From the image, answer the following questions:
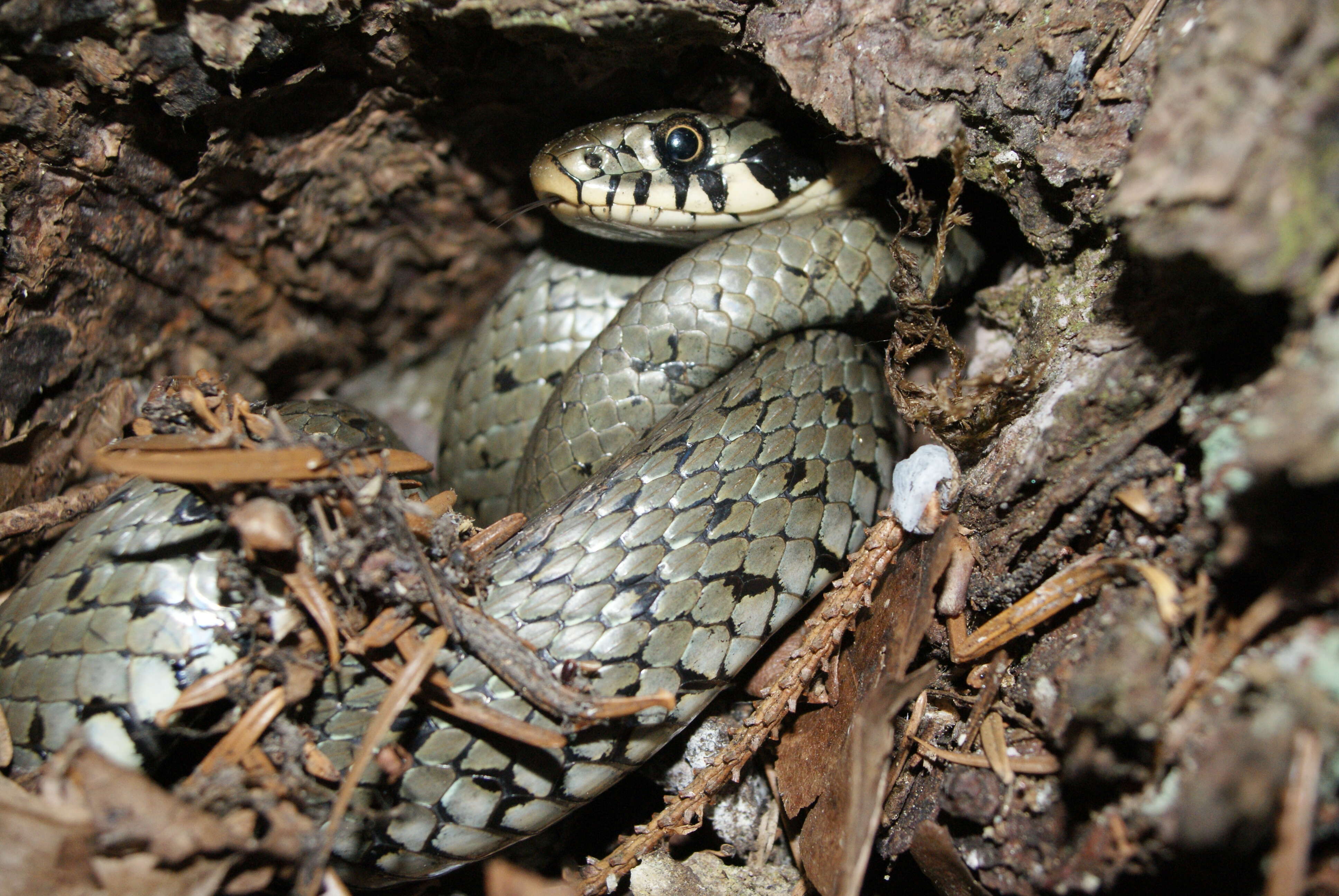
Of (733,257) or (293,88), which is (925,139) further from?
(293,88)

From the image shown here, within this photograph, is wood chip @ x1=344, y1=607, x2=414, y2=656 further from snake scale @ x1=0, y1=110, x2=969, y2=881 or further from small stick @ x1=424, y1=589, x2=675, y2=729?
snake scale @ x1=0, y1=110, x2=969, y2=881

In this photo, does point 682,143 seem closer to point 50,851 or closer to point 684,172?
point 684,172

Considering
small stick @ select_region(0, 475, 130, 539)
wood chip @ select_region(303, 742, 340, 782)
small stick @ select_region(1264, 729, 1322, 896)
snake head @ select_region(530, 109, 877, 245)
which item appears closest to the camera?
small stick @ select_region(1264, 729, 1322, 896)

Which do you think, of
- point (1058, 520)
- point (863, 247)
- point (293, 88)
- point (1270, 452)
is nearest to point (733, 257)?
point (863, 247)

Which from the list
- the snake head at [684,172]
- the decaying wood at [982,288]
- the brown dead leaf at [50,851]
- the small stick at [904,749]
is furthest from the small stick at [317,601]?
the snake head at [684,172]

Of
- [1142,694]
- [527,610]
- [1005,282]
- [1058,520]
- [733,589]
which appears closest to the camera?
[1142,694]

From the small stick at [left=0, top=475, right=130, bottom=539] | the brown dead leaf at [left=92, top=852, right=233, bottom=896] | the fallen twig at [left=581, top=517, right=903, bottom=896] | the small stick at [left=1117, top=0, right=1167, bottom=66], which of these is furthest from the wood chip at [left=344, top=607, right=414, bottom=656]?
the small stick at [left=1117, top=0, right=1167, bottom=66]

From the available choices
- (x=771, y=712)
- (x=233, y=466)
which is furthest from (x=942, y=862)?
(x=233, y=466)
